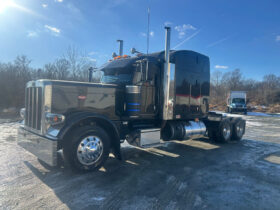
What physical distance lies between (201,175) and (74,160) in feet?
9.21

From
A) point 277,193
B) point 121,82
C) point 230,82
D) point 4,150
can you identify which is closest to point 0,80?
point 4,150

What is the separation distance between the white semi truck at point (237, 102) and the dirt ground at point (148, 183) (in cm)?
2291

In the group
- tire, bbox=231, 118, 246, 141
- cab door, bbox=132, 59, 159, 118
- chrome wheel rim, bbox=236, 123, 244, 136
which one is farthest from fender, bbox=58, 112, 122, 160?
chrome wheel rim, bbox=236, 123, 244, 136

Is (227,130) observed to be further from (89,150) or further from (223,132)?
(89,150)

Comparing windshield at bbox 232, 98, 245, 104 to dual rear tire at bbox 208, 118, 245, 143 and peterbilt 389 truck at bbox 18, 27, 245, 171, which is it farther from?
peterbilt 389 truck at bbox 18, 27, 245, 171

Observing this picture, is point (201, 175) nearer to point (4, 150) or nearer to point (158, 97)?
point (158, 97)

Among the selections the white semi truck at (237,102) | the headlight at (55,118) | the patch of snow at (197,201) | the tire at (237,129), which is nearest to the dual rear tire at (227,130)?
the tire at (237,129)

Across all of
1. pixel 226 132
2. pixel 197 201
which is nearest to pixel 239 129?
pixel 226 132

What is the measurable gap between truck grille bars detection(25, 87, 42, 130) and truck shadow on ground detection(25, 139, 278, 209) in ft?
3.30

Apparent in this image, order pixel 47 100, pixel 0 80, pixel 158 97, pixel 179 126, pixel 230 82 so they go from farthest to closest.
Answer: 1. pixel 230 82
2. pixel 0 80
3. pixel 179 126
4. pixel 158 97
5. pixel 47 100

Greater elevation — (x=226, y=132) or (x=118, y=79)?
(x=118, y=79)

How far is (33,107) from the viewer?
4852mm

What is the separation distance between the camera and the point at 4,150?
586 cm

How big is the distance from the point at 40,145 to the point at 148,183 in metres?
2.38
